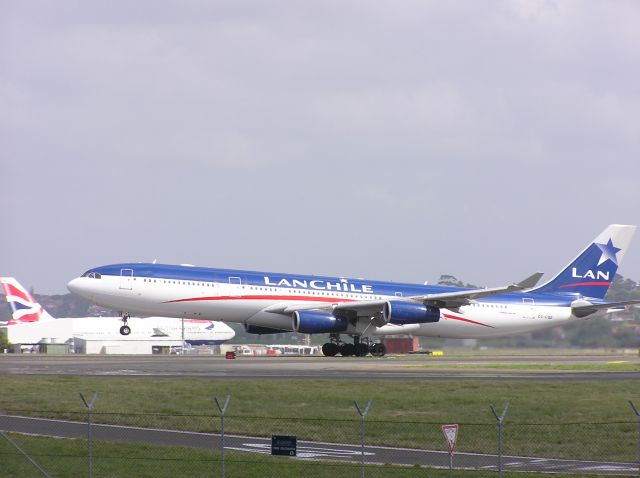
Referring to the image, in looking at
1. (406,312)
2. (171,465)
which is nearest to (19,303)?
(406,312)

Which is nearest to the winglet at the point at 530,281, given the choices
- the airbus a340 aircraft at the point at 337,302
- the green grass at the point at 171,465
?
the airbus a340 aircraft at the point at 337,302

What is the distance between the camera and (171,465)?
70.4ft

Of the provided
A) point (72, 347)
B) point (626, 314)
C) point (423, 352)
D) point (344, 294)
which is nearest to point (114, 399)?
point (344, 294)

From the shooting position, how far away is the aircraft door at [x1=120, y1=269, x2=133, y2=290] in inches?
2272

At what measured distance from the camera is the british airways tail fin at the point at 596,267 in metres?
69.1

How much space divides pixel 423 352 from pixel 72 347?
4850 cm

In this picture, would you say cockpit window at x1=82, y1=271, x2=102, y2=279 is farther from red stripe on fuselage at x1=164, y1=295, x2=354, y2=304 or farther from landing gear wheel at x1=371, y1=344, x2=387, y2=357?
landing gear wheel at x1=371, y1=344, x2=387, y2=357

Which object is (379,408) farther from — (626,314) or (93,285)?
(626,314)

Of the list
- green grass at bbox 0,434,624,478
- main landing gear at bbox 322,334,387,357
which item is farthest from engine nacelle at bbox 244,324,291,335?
green grass at bbox 0,434,624,478

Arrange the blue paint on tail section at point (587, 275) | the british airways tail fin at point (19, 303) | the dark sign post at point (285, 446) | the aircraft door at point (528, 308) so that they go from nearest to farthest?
the dark sign post at point (285, 446) → the aircraft door at point (528, 308) → the blue paint on tail section at point (587, 275) → the british airways tail fin at point (19, 303)

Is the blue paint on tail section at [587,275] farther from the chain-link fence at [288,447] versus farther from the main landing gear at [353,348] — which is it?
the chain-link fence at [288,447]

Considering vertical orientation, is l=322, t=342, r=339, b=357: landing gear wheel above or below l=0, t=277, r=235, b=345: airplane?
below

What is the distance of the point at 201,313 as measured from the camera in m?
58.6

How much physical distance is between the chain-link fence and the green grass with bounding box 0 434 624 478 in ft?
0.07
